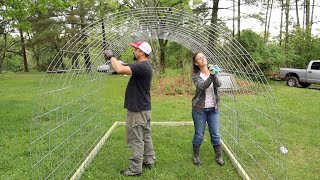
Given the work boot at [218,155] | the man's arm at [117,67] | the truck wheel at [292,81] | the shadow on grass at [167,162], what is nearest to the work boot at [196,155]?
the shadow on grass at [167,162]

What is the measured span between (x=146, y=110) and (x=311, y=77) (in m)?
12.7

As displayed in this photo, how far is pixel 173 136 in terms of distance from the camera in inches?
214

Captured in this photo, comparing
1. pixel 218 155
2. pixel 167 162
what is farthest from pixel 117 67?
pixel 218 155

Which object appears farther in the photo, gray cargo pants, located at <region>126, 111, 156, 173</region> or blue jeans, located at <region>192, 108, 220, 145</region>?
blue jeans, located at <region>192, 108, 220, 145</region>

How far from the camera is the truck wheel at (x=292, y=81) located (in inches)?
580

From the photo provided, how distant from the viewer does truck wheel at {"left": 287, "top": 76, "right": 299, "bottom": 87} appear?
14727 mm

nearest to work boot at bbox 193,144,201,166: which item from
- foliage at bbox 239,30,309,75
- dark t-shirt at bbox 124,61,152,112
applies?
dark t-shirt at bbox 124,61,152,112

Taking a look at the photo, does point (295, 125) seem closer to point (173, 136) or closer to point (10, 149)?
point (173, 136)

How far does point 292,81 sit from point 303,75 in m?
0.61

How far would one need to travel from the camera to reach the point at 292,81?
1487cm

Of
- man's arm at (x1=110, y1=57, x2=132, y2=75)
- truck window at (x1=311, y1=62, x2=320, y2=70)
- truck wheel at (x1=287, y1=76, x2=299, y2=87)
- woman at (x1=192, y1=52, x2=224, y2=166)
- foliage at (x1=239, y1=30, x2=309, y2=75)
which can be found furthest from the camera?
foliage at (x1=239, y1=30, x2=309, y2=75)

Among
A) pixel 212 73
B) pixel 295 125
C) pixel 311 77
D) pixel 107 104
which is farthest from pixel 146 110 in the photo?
pixel 311 77

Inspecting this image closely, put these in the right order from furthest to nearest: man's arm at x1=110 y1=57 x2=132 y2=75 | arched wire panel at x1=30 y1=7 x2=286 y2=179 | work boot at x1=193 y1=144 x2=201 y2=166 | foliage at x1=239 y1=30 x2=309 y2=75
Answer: foliage at x1=239 y1=30 x2=309 y2=75 → work boot at x1=193 y1=144 x2=201 y2=166 → arched wire panel at x1=30 y1=7 x2=286 y2=179 → man's arm at x1=110 y1=57 x2=132 y2=75

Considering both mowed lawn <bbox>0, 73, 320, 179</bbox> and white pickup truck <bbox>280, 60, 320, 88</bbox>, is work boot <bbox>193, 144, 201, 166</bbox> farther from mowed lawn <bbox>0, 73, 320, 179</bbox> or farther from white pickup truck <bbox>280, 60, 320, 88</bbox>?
white pickup truck <bbox>280, 60, 320, 88</bbox>
